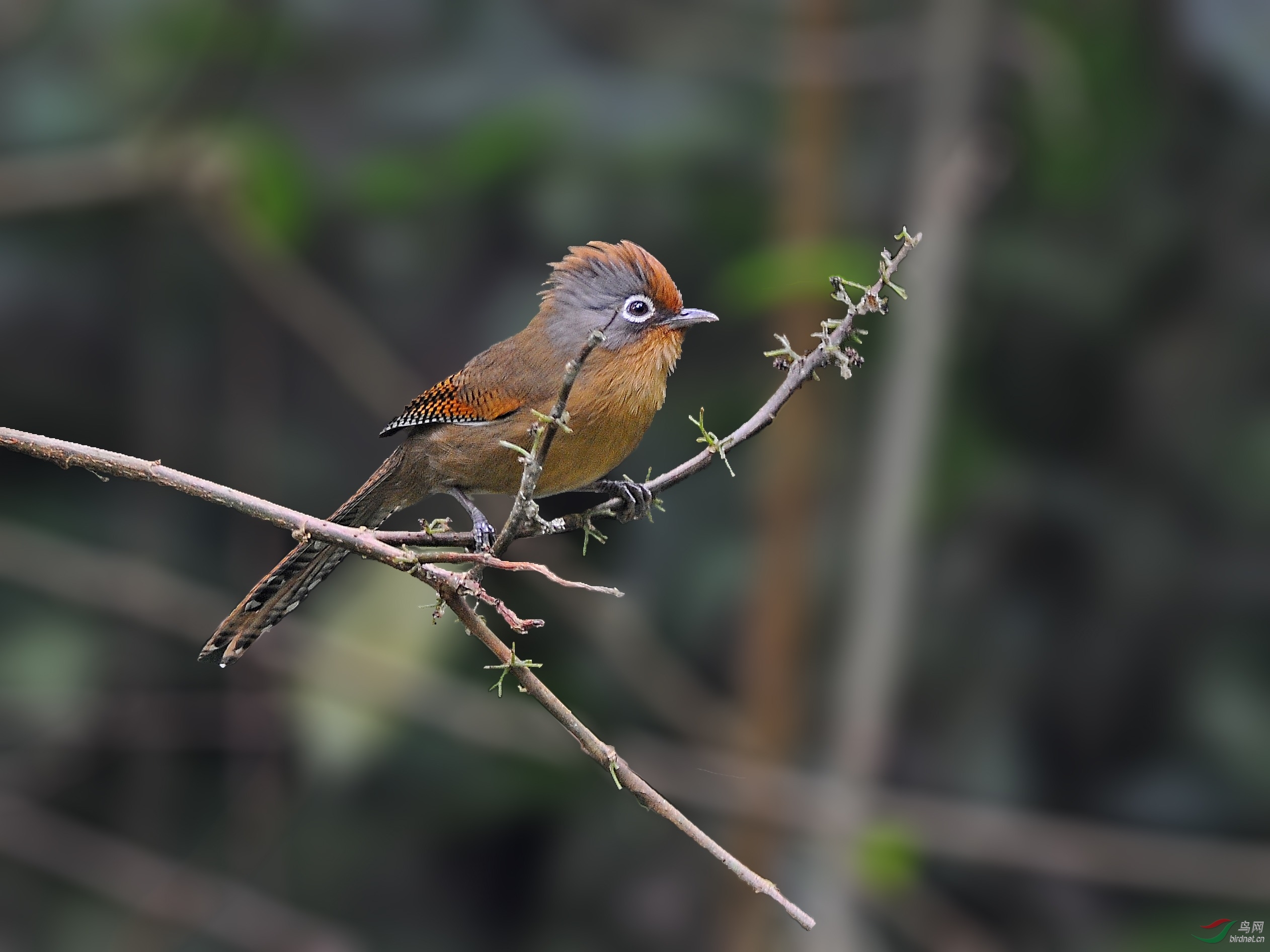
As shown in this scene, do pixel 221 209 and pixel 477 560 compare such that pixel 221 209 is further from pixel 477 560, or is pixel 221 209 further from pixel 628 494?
pixel 477 560

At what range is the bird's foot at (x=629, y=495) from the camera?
9.89 feet

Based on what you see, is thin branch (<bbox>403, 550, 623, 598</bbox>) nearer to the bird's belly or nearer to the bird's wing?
the bird's belly

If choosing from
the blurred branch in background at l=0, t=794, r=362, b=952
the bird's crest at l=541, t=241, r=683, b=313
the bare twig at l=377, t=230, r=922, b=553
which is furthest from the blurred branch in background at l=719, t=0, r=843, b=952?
the bare twig at l=377, t=230, r=922, b=553

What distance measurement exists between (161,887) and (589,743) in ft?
19.7

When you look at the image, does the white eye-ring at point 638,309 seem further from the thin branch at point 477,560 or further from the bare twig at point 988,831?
the bare twig at point 988,831

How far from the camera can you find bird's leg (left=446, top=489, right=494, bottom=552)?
9.93 feet

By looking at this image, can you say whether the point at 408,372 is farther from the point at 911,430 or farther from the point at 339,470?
the point at 911,430

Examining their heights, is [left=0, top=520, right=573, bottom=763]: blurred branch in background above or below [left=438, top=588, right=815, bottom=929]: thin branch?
above

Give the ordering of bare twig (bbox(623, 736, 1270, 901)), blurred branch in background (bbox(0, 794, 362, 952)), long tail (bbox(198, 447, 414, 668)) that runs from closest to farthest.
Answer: long tail (bbox(198, 447, 414, 668)) → bare twig (bbox(623, 736, 1270, 901)) → blurred branch in background (bbox(0, 794, 362, 952))

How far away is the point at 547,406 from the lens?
3041 mm

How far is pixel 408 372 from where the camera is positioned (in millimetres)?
7207

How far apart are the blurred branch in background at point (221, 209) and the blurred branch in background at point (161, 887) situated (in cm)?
309

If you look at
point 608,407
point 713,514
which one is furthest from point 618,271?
point 713,514

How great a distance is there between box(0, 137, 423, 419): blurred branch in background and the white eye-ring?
4.08 meters
